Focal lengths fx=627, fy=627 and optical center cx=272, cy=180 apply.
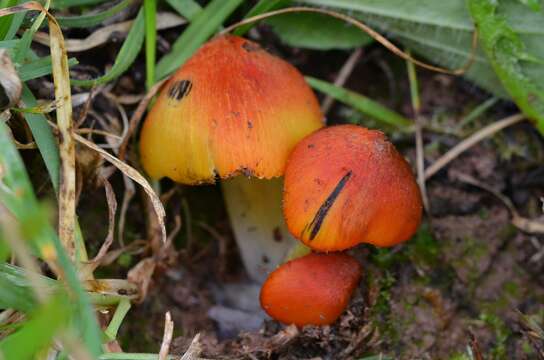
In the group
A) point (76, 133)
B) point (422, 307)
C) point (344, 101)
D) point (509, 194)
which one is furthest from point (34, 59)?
point (509, 194)

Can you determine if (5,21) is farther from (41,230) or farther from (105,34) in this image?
(41,230)

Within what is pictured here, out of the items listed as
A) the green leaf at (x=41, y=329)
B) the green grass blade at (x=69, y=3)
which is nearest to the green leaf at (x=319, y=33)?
the green grass blade at (x=69, y=3)

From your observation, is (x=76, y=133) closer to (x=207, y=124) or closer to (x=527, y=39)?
(x=207, y=124)

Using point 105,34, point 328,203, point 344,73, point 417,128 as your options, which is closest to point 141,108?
point 105,34

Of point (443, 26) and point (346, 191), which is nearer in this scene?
point (346, 191)

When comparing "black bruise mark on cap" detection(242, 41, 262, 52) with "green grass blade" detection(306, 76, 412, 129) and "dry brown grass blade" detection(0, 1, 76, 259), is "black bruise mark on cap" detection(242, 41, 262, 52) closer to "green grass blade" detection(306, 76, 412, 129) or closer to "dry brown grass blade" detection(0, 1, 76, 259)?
"green grass blade" detection(306, 76, 412, 129)

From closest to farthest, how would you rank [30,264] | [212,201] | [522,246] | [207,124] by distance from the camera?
[30,264], [207,124], [522,246], [212,201]
